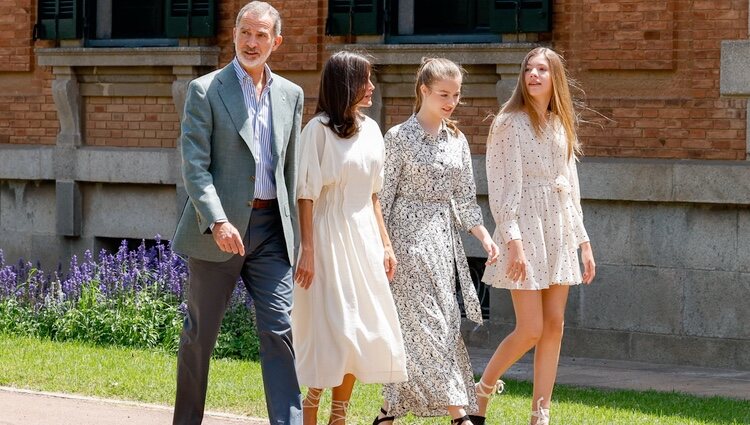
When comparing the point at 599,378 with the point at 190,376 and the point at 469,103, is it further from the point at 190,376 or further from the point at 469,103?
the point at 190,376

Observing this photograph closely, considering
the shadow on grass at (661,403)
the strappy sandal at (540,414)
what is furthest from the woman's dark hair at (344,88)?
the shadow on grass at (661,403)

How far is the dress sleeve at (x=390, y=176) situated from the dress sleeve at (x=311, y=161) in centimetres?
48

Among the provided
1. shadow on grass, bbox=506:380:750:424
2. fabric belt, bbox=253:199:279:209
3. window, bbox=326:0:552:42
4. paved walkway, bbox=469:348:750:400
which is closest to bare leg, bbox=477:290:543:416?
shadow on grass, bbox=506:380:750:424

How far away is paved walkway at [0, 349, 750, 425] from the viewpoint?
8695 mm

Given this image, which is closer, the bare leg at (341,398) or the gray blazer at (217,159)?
the gray blazer at (217,159)

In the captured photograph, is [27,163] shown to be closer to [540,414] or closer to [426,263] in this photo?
[426,263]

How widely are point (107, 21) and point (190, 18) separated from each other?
135 centimetres

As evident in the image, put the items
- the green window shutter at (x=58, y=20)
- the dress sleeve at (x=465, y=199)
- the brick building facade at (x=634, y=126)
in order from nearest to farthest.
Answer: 1. the dress sleeve at (x=465, y=199)
2. the brick building facade at (x=634, y=126)
3. the green window shutter at (x=58, y=20)

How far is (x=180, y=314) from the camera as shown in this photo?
1196 centimetres

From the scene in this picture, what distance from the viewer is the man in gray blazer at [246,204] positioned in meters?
7.18

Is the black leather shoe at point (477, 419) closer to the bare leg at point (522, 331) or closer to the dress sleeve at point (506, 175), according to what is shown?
the bare leg at point (522, 331)

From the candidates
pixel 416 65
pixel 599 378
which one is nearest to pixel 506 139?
pixel 599 378

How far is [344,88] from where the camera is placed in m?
7.69

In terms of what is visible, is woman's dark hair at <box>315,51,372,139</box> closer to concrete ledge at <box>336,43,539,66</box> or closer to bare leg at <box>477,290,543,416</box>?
bare leg at <box>477,290,543,416</box>
